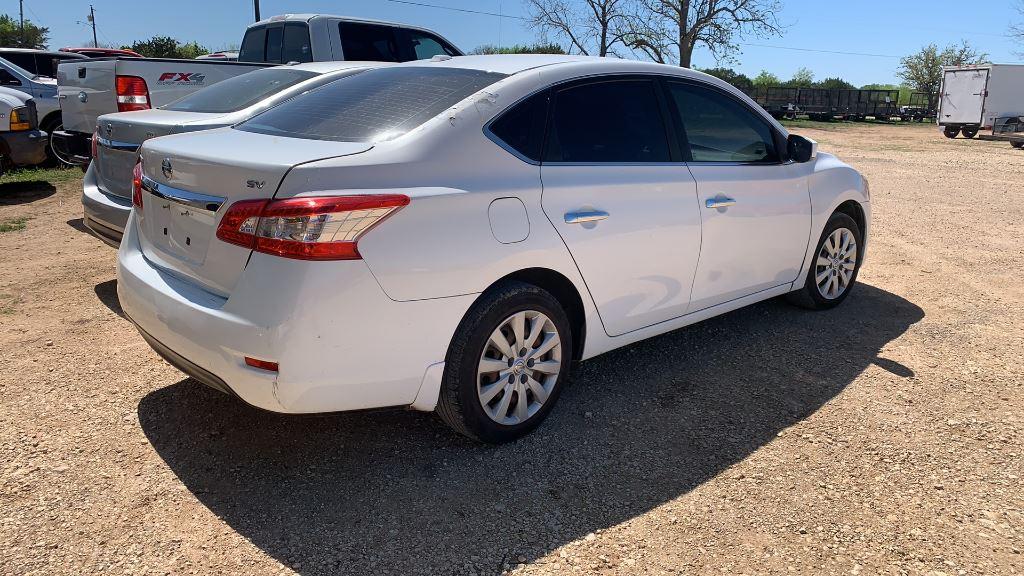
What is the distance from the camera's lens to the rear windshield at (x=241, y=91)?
5539mm

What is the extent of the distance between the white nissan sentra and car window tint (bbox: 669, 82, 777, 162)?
0.06ft

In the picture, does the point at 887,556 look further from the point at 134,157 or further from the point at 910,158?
the point at 910,158

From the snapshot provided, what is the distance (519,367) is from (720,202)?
157 cm

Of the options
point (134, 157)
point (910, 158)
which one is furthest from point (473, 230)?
point (910, 158)

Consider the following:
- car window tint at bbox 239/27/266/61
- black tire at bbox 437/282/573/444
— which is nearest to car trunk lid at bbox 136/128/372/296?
black tire at bbox 437/282/573/444

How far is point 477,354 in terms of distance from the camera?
2973mm

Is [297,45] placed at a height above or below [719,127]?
above

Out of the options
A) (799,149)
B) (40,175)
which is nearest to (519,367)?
(799,149)

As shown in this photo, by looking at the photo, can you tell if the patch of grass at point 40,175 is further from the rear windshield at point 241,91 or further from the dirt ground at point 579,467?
the dirt ground at point 579,467

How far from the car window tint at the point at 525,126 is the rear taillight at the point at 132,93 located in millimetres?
4824

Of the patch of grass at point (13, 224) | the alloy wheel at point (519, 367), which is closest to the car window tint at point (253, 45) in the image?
the patch of grass at point (13, 224)

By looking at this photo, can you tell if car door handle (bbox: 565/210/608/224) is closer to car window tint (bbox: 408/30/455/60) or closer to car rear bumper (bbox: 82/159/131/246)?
car rear bumper (bbox: 82/159/131/246)

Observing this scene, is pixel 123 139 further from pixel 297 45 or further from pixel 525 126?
pixel 297 45

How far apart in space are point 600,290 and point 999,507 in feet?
5.90
